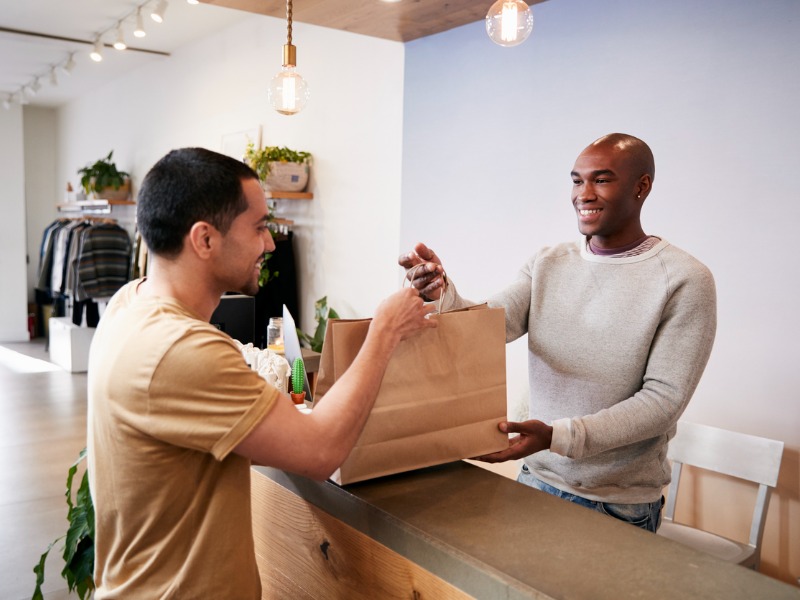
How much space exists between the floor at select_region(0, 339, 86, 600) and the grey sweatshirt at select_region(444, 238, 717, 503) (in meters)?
2.37

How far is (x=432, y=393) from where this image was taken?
1335 mm

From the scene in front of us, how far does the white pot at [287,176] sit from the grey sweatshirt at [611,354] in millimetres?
3236

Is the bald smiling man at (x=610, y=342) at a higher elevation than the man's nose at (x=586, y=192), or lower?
lower

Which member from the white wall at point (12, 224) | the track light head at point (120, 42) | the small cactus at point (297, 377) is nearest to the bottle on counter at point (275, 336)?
the small cactus at point (297, 377)

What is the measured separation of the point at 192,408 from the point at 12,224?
9.54 meters


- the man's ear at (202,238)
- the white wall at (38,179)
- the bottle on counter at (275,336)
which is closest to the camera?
the man's ear at (202,238)

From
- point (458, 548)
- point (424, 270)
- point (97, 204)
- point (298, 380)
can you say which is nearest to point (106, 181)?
point (97, 204)

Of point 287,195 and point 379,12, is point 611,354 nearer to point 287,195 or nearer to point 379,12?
point 379,12

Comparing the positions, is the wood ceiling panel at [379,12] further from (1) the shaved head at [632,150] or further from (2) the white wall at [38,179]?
(2) the white wall at [38,179]

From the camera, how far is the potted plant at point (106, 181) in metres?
7.73

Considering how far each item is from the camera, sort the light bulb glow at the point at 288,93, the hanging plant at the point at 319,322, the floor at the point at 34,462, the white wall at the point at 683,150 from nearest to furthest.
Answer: the white wall at the point at 683,150 → the light bulb glow at the point at 288,93 → the floor at the point at 34,462 → the hanging plant at the point at 319,322

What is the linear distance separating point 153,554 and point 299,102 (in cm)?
191

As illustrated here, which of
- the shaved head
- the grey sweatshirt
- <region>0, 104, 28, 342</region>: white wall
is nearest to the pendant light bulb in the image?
the shaved head

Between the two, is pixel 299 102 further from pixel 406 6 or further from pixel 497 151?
pixel 497 151
